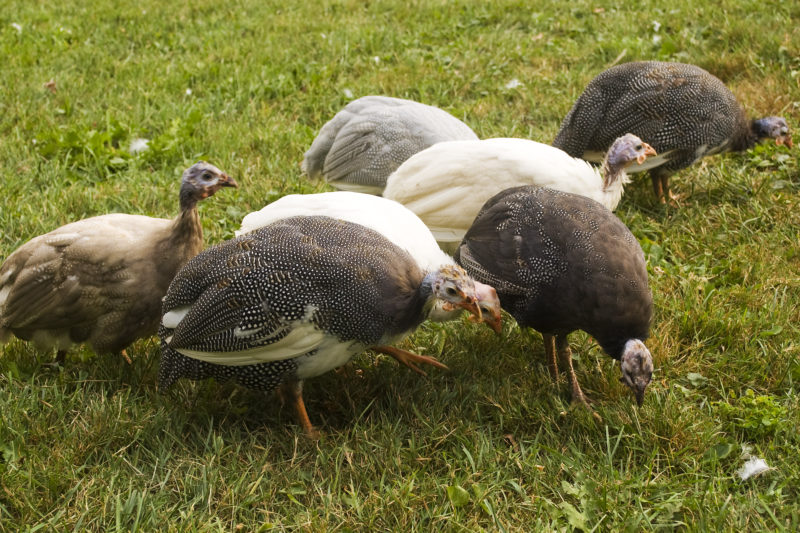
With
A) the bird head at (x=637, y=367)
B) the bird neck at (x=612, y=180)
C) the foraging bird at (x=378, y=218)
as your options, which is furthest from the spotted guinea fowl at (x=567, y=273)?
the bird neck at (x=612, y=180)

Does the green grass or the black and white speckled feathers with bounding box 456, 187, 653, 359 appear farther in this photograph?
the black and white speckled feathers with bounding box 456, 187, 653, 359

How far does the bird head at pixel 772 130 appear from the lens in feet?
15.0

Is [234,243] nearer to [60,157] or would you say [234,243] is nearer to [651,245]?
[651,245]

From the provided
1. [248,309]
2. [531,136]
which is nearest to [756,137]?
[531,136]

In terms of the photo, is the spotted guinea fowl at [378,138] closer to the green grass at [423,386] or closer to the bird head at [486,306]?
the green grass at [423,386]

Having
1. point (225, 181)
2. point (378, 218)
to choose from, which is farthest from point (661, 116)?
point (225, 181)

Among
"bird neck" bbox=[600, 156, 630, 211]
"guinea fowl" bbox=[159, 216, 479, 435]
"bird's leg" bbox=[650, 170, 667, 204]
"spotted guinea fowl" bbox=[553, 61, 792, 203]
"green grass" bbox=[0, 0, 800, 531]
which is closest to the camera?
"green grass" bbox=[0, 0, 800, 531]

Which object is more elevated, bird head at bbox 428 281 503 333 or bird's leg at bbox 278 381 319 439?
bird head at bbox 428 281 503 333

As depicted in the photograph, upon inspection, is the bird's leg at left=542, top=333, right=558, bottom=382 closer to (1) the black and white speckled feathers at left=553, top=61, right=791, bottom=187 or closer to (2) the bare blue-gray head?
(2) the bare blue-gray head

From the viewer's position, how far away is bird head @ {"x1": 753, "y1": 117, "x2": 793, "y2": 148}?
15.0 feet

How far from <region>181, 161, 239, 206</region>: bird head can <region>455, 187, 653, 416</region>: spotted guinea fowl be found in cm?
114

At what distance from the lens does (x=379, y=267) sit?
2891 mm

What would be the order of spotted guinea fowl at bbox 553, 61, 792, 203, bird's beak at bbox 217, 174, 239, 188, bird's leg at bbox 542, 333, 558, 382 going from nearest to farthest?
bird's leg at bbox 542, 333, 558, 382 → bird's beak at bbox 217, 174, 239, 188 → spotted guinea fowl at bbox 553, 61, 792, 203

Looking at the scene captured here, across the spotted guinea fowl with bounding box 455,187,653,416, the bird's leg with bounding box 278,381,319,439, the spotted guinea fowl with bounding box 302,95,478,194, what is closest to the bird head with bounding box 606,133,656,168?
the spotted guinea fowl with bounding box 455,187,653,416
